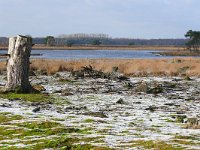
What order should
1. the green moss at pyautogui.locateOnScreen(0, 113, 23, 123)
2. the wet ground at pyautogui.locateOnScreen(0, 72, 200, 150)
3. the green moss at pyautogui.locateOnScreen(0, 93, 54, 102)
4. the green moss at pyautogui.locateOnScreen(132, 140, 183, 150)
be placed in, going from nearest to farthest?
the green moss at pyautogui.locateOnScreen(132, 140, 183, 150), the wet ground at pyautogui.locateOnScreen(0, 72, 200, 150), the green moss at pyautogui.locateOnScreen(0, 113, 23, 123), the green moss at pyautogui.locateOnScreen(0, 93, 54, 102)

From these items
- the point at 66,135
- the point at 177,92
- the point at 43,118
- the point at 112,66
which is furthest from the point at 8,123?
the point at 112,66

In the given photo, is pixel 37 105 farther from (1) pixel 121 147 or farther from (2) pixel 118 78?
(2) pixel 118 78

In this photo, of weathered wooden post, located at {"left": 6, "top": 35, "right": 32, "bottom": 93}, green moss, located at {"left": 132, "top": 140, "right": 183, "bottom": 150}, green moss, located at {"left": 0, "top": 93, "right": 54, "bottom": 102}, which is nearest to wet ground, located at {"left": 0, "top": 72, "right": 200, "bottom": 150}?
green moss, located at {"left": 132, "top": 140, "right": 183, "bottom": 150}

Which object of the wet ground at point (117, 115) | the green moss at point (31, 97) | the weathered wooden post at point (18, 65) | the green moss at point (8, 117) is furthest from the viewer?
the weathered wooden post at point (18, 65)

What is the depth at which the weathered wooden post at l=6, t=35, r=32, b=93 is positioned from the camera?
1931 centimetres

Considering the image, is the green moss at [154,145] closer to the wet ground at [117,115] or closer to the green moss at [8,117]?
the wet ground at [117,115]

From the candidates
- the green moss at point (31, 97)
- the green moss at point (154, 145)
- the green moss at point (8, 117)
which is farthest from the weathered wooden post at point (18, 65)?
the green moss at point (154, 145)

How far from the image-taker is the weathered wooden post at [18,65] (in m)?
19.3

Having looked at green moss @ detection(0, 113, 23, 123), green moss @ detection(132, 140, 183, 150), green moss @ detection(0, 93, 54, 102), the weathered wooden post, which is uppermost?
the weathered wooden post

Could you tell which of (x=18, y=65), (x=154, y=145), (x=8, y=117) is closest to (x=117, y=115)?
(x=8, y=117)

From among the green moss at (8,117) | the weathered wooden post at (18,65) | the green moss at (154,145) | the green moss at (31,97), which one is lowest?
the green moss at (31,97)

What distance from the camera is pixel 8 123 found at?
41.0 feet

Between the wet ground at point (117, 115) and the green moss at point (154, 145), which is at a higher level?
the green moss at point (154, 145)

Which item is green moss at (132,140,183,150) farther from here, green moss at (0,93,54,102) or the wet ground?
green moss at (0,93,54,102)
